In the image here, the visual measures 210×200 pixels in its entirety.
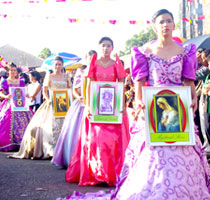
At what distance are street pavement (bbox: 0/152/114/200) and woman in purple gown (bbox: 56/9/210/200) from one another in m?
1.31

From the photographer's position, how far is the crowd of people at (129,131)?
3.74m

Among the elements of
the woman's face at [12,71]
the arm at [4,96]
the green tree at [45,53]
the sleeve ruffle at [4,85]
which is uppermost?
the green tree at [45,53]

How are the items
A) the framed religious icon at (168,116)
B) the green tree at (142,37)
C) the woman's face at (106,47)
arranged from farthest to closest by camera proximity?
the green tree at (142,37)
the woman's face at (106,47)
the framed religious icon at (168,116)

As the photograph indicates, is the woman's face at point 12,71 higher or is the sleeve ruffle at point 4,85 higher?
the woman's face at point 12,71

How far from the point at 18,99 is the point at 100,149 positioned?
15.3 feet

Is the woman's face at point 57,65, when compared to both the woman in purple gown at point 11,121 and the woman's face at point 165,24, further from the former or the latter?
the woman's face at point 165,24

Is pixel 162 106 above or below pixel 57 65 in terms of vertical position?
below

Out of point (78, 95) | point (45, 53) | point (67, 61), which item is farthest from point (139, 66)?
point (45, 53)

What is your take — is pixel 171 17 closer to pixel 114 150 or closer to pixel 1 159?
pixel 114 150

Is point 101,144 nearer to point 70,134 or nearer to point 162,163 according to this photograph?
point 70,134

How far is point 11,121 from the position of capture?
10438 mm

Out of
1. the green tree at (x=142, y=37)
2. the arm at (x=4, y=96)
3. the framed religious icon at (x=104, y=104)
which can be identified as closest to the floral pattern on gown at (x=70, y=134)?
the framed religious icon at (x=104, y=104)

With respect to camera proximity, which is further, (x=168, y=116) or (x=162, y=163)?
(x=168, y=116)

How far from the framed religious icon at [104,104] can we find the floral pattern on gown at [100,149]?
6.9 inches
